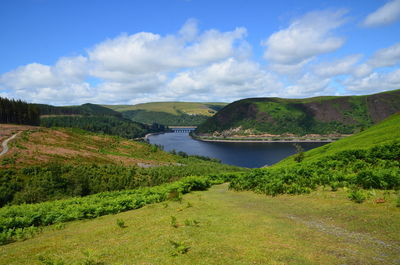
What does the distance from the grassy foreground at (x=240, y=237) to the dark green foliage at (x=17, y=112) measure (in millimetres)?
142015

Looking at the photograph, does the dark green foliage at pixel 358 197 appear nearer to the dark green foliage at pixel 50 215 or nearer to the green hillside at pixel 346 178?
the green hillside at pixel 346 178

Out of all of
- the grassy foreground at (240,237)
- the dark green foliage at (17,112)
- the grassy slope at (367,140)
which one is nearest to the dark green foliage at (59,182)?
the grassy foreground at (240,237)

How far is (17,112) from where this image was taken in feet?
433

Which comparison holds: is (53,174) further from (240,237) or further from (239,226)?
(240,237)

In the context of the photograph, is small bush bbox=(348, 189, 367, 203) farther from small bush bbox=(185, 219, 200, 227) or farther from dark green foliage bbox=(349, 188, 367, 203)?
small bush bbox=(185, 219, 200, 227)

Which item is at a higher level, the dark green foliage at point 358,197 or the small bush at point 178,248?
the dark green foliage at point 358,197

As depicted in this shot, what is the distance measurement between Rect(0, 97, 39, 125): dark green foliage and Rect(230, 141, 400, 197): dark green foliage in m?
145

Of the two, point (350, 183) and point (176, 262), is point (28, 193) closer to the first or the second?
point (176, 262)

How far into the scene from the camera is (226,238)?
11.3 m

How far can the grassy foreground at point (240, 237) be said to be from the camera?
932cm

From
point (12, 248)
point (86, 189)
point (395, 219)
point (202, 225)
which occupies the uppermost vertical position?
point (395, 219)

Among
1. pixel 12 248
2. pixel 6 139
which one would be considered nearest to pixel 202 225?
pixel 12 248

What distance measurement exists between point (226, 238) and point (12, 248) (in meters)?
11.6

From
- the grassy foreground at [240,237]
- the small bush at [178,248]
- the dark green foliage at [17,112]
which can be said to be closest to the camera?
the grassy foreground at [240,237]
